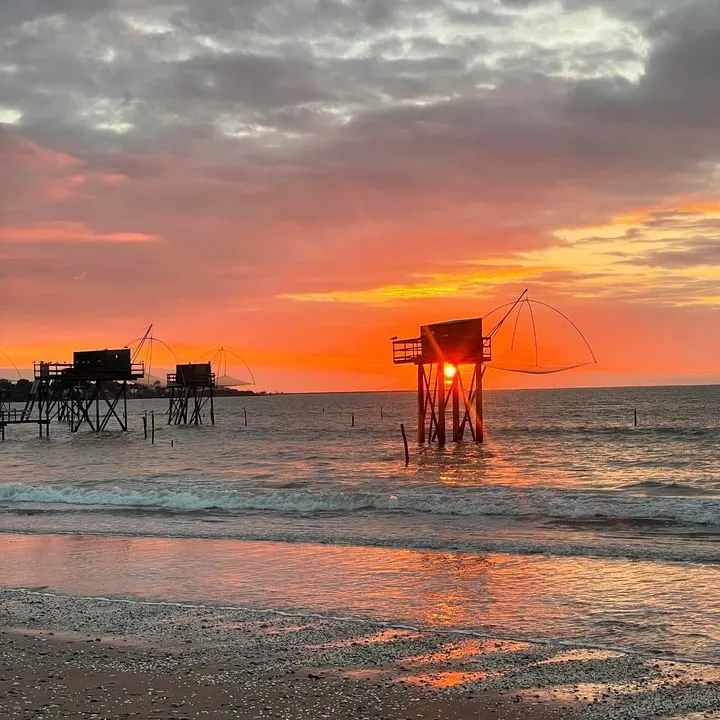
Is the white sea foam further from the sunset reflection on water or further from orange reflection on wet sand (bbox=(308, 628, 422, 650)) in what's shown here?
orange reflection on wet sand (bbox=(308, 628, 422, 650))

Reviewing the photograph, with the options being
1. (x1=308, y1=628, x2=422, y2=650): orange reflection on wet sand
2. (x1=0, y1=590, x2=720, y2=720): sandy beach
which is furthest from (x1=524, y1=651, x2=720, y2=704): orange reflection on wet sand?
(x1=308, y1=628, x2=422, y2=650): orange reflection on wet sand

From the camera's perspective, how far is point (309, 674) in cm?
642

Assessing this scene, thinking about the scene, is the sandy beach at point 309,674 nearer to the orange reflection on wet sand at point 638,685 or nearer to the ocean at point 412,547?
the orange reflection on wet sand at point 638,685

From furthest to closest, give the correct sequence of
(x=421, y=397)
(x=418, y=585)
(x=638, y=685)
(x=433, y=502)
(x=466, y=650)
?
(x=421, y=397) < (x=433, y=502) < (x=418, y=585) < (x=466, y=650) < (x=638, y=685)

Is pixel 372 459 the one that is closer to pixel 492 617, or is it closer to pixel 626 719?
pixel 492 617

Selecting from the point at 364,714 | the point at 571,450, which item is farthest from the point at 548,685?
the point at 571,450

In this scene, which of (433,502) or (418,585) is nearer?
(418,585)

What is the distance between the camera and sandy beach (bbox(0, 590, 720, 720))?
5617mm

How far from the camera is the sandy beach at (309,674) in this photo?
18.4ft

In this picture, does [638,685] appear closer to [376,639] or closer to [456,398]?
[376,639]

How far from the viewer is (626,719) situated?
5.39 meters

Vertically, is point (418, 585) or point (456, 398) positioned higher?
point (456, 398)

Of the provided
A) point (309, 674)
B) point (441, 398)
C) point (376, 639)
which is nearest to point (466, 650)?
point (376, 639)

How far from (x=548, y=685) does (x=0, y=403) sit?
63201 mm
